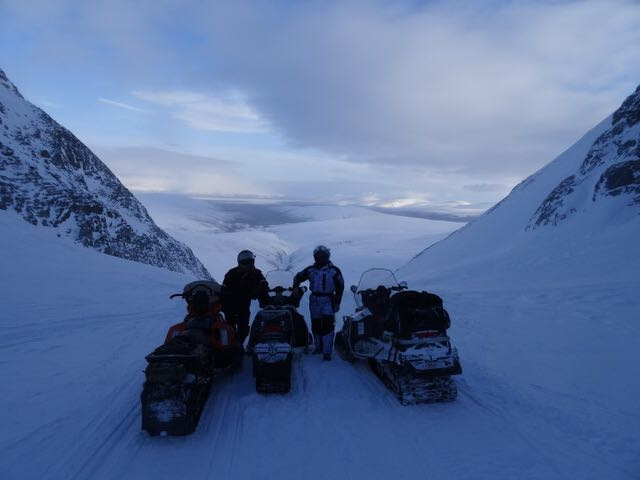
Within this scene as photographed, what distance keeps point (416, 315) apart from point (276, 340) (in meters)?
2.05

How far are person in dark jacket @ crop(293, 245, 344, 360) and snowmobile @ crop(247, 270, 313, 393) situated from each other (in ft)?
1.06

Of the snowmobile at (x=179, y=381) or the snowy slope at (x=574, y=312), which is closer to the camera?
the snowmobile at (x=179, y=381)

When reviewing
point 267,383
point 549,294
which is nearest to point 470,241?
point 549,294

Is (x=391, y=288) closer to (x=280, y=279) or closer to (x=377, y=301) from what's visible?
(x=377, y=301)

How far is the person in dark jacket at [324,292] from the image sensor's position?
7176mm

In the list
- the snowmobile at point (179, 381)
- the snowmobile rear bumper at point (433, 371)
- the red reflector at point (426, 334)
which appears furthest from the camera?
the red reflector at point (426, 334)

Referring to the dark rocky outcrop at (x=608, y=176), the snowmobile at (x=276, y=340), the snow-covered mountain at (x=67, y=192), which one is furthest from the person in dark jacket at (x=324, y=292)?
the snow-covered mountain at (x=67, y=192)

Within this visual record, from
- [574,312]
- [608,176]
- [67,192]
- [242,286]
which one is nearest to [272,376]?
[242,286]

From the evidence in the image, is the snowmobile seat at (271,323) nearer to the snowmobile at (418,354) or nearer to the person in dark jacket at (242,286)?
the person in dark jacket at (242,286)

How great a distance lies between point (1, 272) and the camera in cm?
1262

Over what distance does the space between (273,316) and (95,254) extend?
16493 mm

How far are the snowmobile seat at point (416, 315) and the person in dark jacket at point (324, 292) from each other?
1.62m

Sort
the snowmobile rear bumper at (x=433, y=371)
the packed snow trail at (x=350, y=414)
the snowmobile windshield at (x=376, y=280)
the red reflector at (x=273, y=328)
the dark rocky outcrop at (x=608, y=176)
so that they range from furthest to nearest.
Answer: the dark rocky outcrop at (x=608, y=176), the snowmobile windshield at (x=376, y=280), the red reflector at (x=273, y=328), the snowmobile rear bumper at (x=433, y=371), the packed snow trail at (x=350, y=414)

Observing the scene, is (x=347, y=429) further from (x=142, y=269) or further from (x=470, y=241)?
(x=470, y=241)
